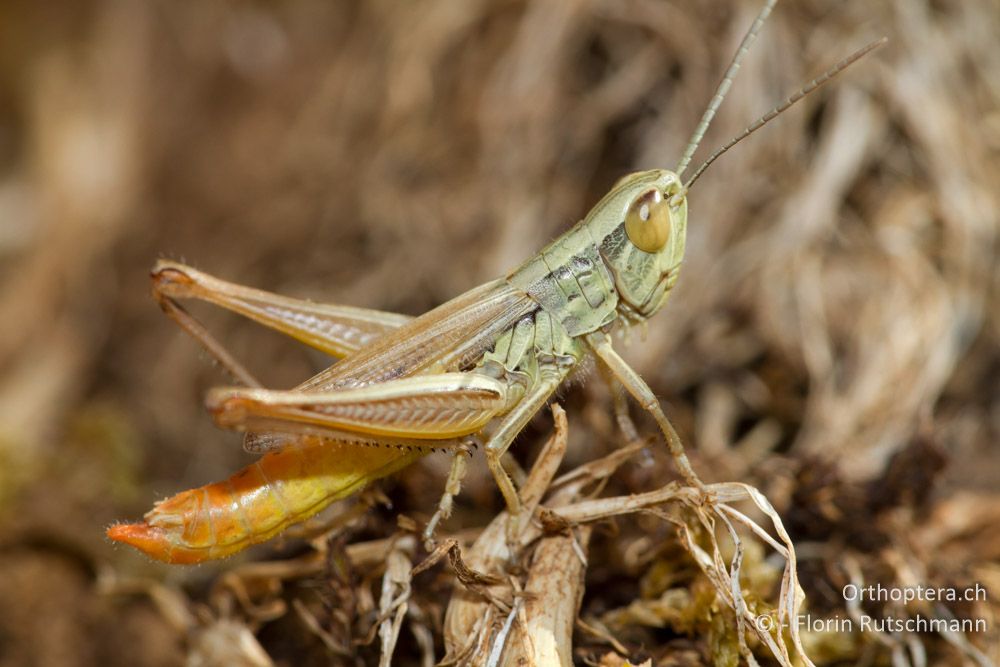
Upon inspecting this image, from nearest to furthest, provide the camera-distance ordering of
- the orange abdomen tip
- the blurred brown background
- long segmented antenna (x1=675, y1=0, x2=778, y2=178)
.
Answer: the orange abdomen tip → long segmented antenna (x1=675, y1=0, x2=778, y2=178) → the blurred brown background

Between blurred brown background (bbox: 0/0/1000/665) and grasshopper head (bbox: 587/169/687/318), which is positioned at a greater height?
blurred brown background (bbox: 0/0/1000/665)

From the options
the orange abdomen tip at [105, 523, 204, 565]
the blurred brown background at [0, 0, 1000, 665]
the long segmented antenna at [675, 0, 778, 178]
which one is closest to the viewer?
the orange abdomen tip at [105, 523, 204, 565]

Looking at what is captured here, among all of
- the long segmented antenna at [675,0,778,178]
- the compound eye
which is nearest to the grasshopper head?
the compound eye

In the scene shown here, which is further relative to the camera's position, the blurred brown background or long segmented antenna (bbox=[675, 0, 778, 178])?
the blurred brown background

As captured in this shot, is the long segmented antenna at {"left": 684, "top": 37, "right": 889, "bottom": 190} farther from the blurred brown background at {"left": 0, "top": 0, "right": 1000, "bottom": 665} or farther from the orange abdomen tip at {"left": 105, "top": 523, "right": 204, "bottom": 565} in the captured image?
the orange abdomen tip at {"left": 105, "top": 523, "right": 204, "bottom": 565}

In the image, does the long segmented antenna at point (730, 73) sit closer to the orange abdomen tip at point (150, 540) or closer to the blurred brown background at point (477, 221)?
the blurred brown background at point (477, 221)

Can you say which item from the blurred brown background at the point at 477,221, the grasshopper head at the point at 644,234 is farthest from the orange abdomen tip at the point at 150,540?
the grasshopper head at the point at 644,234

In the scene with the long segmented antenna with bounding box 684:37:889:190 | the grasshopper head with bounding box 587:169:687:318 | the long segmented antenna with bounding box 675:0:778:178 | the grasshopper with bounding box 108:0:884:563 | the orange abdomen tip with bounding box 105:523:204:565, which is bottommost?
the orange abdomen tip with bounding box 105:523:204:565

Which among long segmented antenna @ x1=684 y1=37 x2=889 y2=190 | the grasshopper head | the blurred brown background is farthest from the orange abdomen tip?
long segmented antenna @ x1=684 y1=37 x2=889 y2=190

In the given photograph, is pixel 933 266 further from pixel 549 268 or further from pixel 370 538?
pixel 370 538
